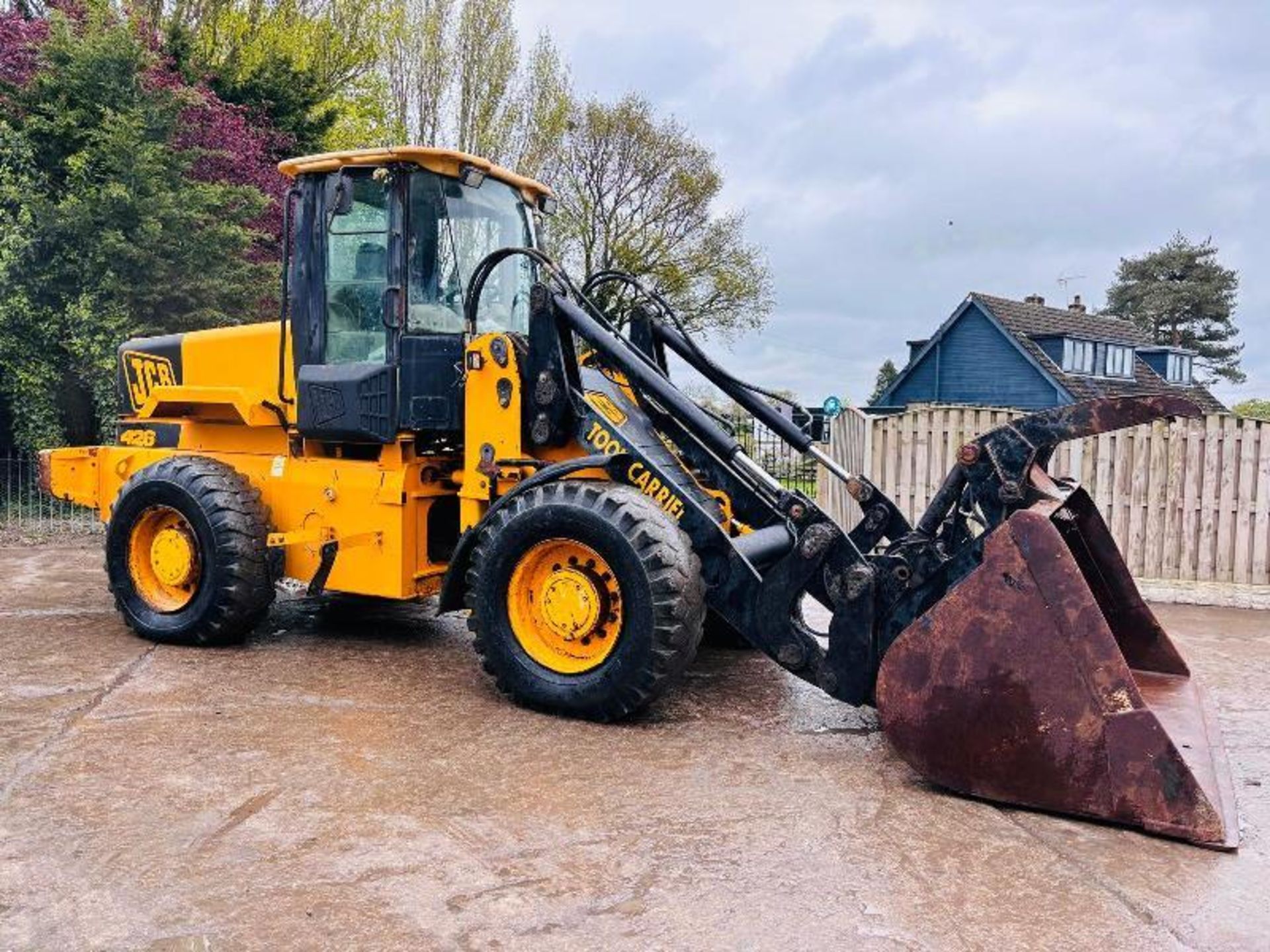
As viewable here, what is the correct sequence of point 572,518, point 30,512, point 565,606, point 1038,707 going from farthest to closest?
point 30,512, point 565,606, point 572,518, point 1038,707

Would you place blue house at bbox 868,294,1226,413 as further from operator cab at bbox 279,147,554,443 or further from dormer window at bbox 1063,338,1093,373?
operator cab at bbox 279,147,554,443

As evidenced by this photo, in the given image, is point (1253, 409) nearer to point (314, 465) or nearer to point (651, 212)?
point (651, 212)

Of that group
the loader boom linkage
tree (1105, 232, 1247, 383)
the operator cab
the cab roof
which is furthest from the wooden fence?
tree (1105, 232, 1247, 383)

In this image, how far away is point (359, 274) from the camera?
19.9ft

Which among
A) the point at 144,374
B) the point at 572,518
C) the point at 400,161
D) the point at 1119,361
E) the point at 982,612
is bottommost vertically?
the point at 982,612

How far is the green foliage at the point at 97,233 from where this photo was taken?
1205 centimetres

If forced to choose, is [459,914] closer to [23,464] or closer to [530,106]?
[23,464]

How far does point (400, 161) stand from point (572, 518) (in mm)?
2339

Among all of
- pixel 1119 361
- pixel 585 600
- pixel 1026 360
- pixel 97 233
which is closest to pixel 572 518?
pixel 585 600

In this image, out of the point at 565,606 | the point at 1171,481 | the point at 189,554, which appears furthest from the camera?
the point at 1171,481

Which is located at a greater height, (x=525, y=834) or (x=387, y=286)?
(x=387, y=286)

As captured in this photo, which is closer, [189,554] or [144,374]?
[189,554]

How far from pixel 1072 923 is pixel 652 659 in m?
1.98

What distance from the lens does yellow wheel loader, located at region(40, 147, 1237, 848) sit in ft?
13.0
